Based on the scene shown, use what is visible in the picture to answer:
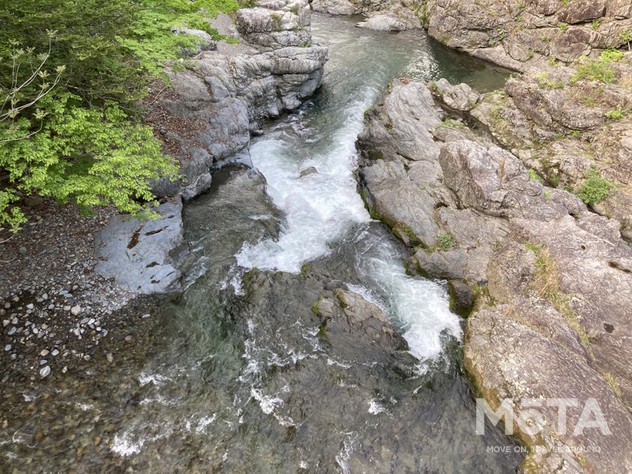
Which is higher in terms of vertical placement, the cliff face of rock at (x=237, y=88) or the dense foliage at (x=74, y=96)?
the dense foliage at (x=74, y=96)

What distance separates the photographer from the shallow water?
10.7m

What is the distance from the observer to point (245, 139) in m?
23.3

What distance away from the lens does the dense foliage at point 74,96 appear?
404 inches

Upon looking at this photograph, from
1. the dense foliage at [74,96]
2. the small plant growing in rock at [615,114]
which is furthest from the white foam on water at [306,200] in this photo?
the small plant growing in rock at [615,114]

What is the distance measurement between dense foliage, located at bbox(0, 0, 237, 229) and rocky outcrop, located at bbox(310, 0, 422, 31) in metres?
42.0

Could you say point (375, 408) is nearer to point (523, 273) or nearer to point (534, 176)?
point (523, 273)

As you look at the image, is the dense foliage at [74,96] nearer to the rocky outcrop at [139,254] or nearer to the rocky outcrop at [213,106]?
the rocky outcrop at [139,254]

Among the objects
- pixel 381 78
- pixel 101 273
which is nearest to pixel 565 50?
pixel 381 78

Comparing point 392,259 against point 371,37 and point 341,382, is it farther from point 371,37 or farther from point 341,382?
point 371,37

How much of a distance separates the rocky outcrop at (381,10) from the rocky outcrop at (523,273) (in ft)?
107

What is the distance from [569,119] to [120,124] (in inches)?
1042

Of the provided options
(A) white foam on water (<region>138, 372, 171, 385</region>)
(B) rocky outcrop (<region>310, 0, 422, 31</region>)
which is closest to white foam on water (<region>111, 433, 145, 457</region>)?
(A) white foam on water (<region>138, 372, 171, 385</region>)

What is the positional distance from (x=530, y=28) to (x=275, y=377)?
48.2 m

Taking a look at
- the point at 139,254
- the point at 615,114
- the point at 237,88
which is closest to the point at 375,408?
the point at 139,254
